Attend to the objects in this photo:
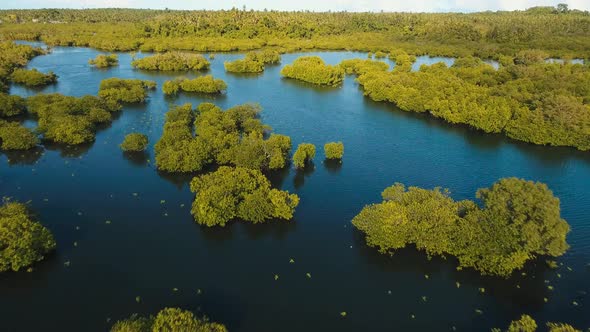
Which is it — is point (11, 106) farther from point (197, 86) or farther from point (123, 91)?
point (197, 86)

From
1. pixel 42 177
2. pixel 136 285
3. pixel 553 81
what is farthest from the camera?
pixel 553 81

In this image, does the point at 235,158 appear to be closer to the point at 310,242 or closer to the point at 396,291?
the point at 310,242

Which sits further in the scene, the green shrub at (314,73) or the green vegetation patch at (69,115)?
the green shrub at (314,73)

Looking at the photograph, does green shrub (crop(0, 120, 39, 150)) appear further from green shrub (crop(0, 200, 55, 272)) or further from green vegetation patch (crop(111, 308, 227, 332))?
green vegetation patch (crop(111, 308, 227, 332))

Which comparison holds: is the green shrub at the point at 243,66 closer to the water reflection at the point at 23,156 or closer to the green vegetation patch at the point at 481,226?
the water reflection at the point at 23,156

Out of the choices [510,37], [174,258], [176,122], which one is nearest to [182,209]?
[174,258]

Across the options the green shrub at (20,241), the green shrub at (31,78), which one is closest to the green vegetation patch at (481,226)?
the green shrub at (20,241)
